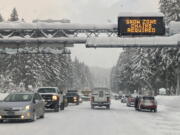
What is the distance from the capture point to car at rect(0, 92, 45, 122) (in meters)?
21.9

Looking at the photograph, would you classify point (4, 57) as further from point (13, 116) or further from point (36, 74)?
point (13, 116)

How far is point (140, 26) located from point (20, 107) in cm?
2009

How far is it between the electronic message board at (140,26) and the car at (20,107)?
17152mm

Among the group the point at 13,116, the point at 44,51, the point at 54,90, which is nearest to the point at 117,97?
the point at 44,51

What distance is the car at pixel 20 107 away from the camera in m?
21.9

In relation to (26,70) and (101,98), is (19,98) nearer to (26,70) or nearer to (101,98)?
(101,98)

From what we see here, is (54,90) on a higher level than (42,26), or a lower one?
lower

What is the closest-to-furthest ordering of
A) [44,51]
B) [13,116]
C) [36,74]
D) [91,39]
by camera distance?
1. [13,116]
2. [91,39]
3. [44,51]
4. [36,74]

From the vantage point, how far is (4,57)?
10719 centimetres

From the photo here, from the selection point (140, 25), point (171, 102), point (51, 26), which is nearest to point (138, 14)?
point (140, 25)

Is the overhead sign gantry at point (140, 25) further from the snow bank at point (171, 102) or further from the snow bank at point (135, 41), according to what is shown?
the snow bank at point (171, 102)

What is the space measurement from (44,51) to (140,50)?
59.1 metres

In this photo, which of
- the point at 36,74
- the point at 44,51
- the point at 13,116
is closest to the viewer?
the point at 13,116

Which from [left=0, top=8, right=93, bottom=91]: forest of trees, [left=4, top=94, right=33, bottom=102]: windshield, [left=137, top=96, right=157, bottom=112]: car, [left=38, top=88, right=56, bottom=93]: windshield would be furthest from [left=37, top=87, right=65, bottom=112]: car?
[left=0, top=8, right=93, bottom=91]: forest of trees
